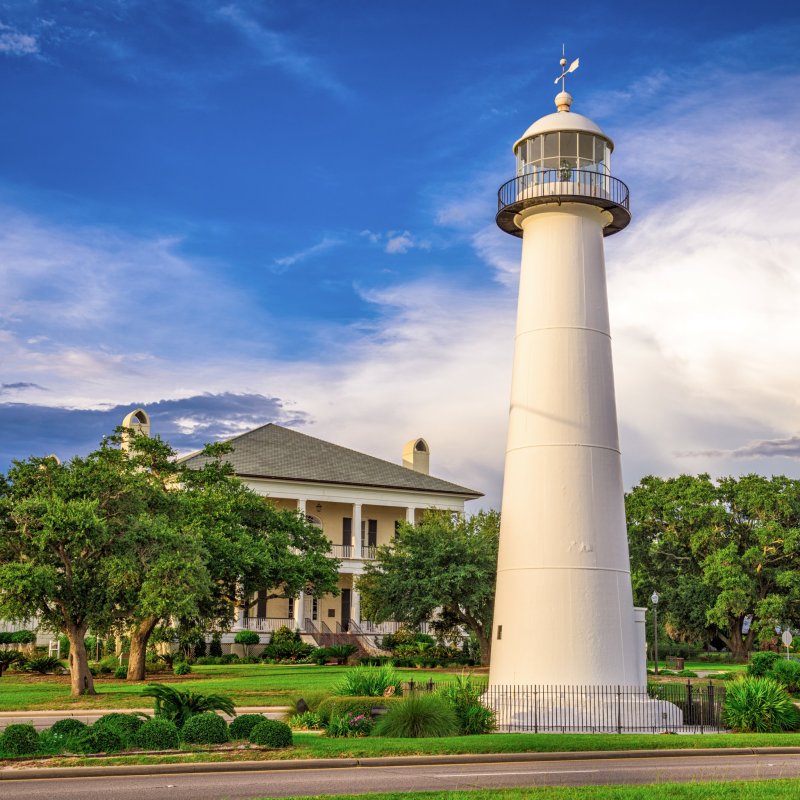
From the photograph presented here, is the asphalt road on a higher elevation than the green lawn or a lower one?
higher

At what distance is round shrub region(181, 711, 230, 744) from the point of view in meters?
18.0

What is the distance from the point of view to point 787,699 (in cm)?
2516

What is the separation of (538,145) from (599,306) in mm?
4441

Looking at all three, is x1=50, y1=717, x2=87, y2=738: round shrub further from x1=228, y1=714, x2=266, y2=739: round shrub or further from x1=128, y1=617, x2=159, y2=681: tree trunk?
x1=128, y1=617, x2=159, y2=681: tree trunk

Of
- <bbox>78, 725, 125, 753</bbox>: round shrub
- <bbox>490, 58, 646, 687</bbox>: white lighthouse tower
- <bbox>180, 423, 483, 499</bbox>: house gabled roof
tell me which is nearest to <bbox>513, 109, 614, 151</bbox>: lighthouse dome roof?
<bbox>490, 58, 646, 687</bbox>: white lighthouse tower

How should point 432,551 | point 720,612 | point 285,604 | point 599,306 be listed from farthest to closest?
point 285,604, point 720,612, point 432,551, point 599,306

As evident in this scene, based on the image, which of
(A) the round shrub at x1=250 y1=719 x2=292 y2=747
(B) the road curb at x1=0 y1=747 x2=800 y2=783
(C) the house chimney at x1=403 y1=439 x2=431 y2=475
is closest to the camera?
(B) the road curb at x1=0 y1=747 x2=800 y2=783

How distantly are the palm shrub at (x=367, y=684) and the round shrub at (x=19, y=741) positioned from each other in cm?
828

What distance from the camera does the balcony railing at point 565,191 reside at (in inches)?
1030

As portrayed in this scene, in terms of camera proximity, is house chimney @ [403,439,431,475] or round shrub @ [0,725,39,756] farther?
house chimney @ [403,439,431,475]

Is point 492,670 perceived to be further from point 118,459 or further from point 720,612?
point 720,612

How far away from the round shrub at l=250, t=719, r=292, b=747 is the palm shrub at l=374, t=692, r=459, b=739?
277 centimetres

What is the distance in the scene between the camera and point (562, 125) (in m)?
26.5

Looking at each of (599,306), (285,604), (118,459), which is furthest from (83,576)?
(285,604)
